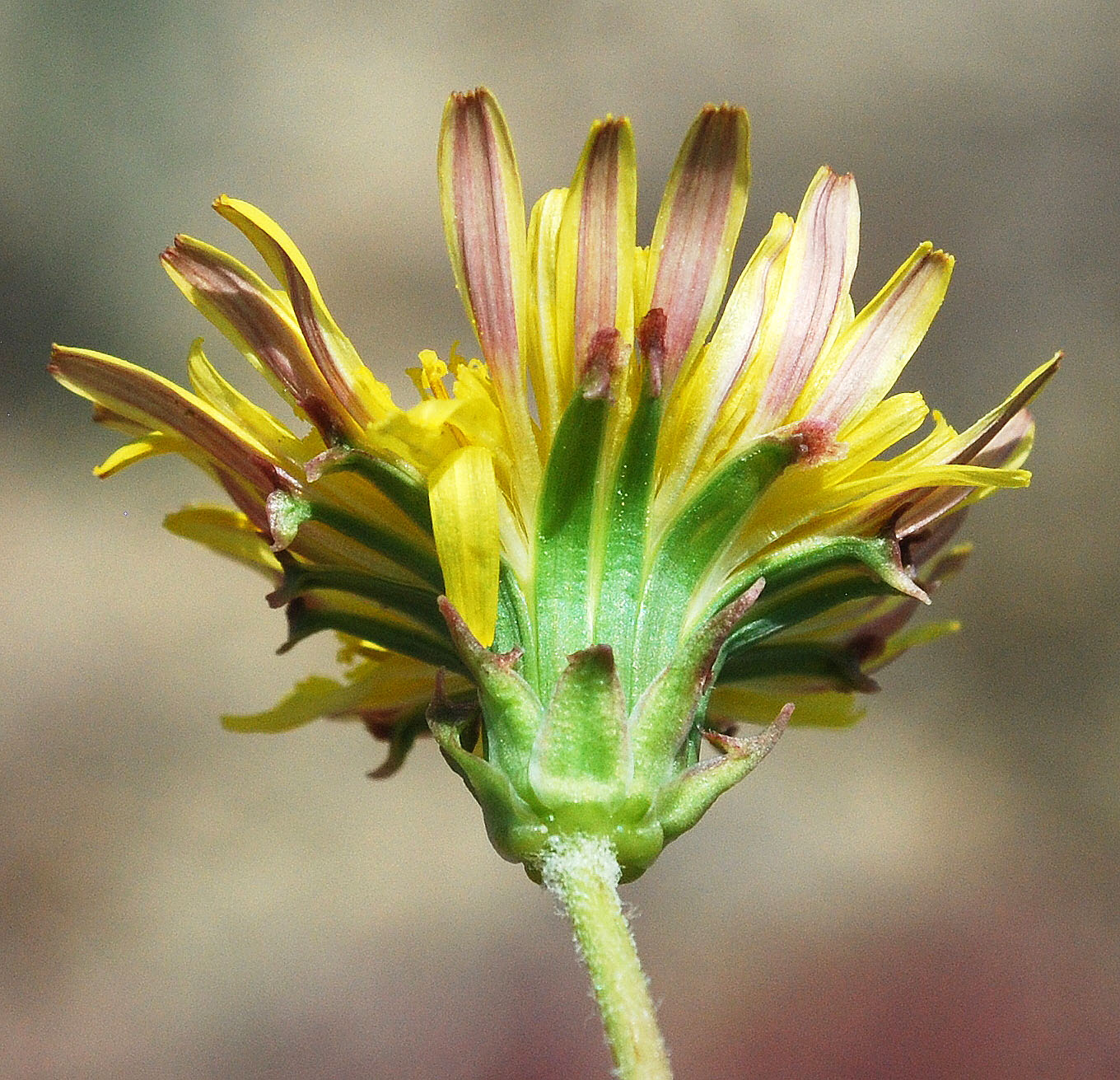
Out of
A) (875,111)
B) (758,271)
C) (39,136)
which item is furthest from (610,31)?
(758,271)


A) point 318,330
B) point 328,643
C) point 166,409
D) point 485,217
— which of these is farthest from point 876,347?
point 328,643

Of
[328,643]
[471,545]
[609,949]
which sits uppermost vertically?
[471,545]

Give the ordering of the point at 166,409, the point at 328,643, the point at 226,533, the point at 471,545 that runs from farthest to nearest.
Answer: the point at 328,643
the point at 226,533
the point at 166,409
the point at 471,545

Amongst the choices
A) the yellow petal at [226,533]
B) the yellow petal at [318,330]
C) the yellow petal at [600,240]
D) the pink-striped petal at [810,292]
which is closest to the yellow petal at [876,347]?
the pink-striped petal at [810,292]

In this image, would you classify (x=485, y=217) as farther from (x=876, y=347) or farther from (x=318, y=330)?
(x=876, y=347)

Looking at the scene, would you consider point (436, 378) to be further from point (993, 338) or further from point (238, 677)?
point (993, 338)

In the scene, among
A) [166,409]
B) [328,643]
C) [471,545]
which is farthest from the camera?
[328,643]

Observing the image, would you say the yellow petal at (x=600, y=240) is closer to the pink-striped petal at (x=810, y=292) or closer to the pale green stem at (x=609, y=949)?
the pink-striped petal at (x=810, y=292)
